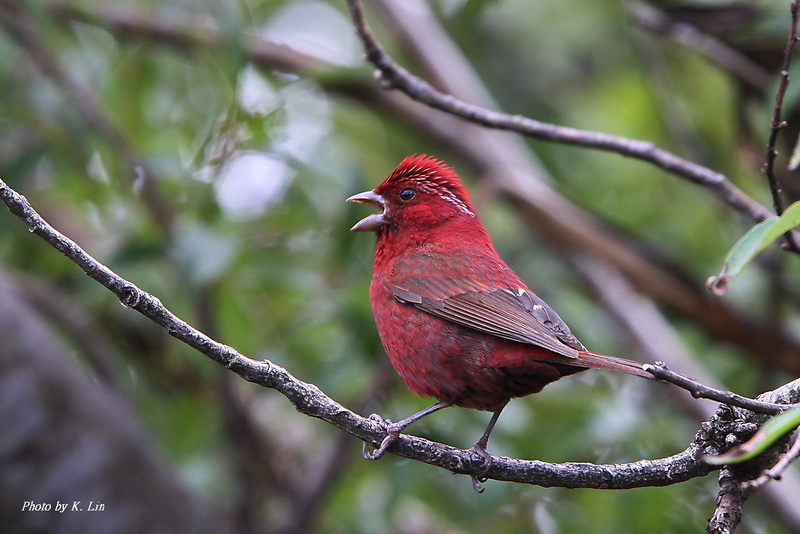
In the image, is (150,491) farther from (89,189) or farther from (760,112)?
(760,112)

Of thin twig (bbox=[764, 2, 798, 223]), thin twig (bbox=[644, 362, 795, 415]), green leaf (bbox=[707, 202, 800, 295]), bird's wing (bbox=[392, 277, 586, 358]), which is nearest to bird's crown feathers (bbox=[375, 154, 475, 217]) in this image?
bird's wing (bbox=[392, 277, 586, 358])

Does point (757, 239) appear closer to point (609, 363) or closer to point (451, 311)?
point (609, 363)

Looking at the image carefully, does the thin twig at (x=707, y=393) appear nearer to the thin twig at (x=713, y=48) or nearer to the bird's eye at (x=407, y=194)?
the bird's eye at (x=407, y=194)

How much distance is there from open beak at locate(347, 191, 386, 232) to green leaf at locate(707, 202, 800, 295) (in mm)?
2128

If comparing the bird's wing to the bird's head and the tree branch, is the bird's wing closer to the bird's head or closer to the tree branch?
the bird's head

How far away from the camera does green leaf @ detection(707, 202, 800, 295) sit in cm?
219

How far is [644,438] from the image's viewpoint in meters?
4.84

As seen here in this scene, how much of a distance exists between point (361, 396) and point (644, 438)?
157cm

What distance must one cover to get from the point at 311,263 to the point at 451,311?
191cm

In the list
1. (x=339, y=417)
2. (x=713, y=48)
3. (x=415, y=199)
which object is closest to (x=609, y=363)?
(x=339, y=417)

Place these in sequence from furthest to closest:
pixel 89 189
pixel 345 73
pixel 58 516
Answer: pixel 345 73 → pixel 89 189 → pixel 58 516

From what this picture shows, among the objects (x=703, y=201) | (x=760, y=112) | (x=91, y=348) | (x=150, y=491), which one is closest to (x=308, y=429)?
(x=91, y=348)

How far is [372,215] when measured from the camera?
4.40 m

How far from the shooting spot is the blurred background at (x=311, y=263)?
4.43 metres
